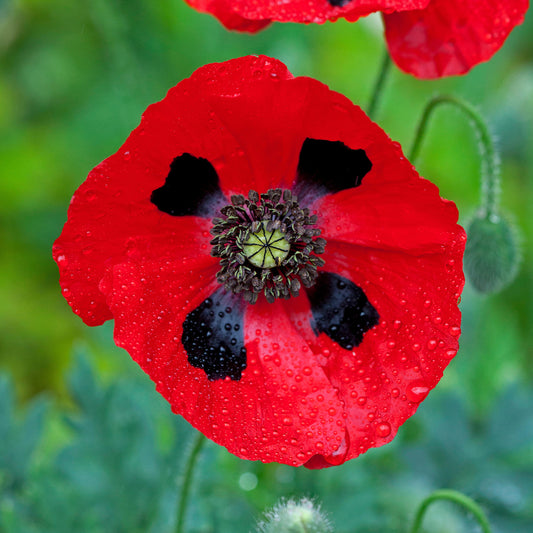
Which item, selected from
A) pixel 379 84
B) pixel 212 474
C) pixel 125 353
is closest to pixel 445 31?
pixel 379 84

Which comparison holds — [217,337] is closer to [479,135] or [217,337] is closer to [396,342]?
[396,342]

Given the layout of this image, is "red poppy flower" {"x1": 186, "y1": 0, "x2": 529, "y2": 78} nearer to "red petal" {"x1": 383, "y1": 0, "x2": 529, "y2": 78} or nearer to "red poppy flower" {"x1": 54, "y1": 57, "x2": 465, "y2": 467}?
"red petal" {"x1": 383, "y1": 0, "x2": 529, "y2": 78}

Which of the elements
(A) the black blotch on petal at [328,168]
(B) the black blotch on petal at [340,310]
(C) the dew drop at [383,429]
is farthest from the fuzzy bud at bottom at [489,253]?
(C) the dew drop at [383,429]

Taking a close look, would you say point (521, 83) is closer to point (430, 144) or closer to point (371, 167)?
point (430, 144)

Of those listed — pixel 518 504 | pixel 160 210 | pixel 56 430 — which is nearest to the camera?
pixel 160 210

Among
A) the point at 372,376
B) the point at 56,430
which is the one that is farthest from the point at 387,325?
the point at 56,430

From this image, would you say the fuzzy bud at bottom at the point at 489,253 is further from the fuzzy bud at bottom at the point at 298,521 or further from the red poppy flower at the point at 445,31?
→ the fuzzy bud at bottom at the point at 298,521
